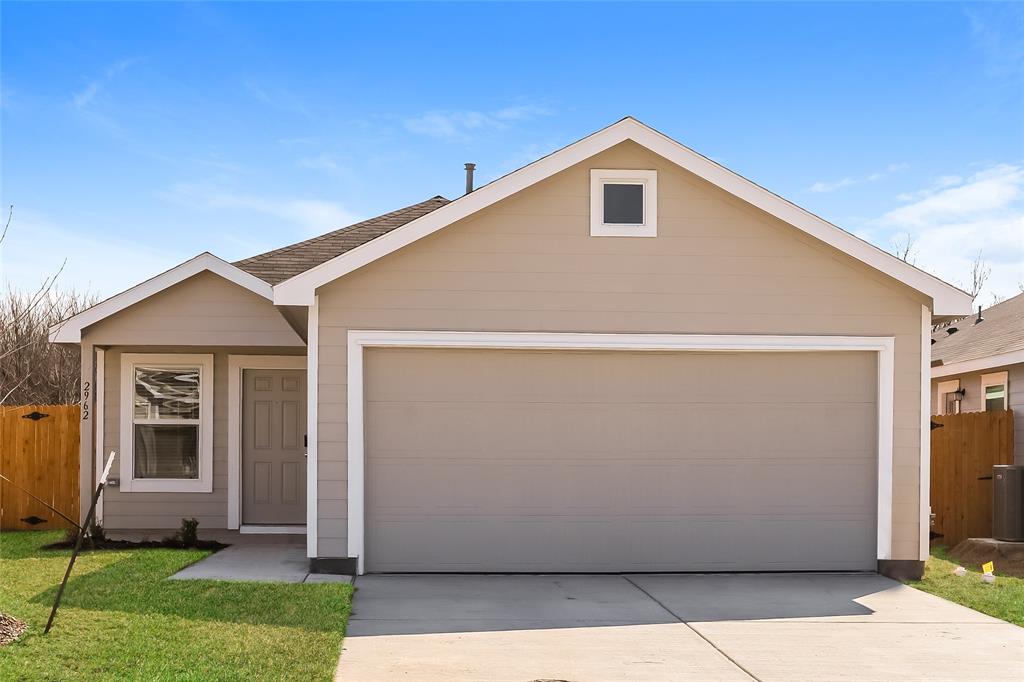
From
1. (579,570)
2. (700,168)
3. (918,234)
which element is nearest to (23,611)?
(579,570)

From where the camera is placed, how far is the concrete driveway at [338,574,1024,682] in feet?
21.3

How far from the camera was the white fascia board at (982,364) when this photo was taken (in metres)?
13.6

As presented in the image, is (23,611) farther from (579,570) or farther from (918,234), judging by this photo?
(918,234)

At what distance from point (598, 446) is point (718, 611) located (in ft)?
7.38

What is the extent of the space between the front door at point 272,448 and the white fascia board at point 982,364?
32.9ft

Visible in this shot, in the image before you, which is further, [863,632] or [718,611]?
[718,611]

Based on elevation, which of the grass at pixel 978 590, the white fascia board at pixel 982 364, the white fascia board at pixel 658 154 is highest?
the white fascia board at pixel 658 154

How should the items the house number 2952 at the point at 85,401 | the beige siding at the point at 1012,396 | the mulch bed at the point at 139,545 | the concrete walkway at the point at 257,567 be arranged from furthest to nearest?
the beige siding at the point at 1012,396 → the house number 2952 at the point at 85,401 → the mulch bed at the point at 139,545 → the concrete walkway at the point at 257,567

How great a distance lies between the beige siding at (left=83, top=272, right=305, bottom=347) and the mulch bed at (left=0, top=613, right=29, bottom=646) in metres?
5.44

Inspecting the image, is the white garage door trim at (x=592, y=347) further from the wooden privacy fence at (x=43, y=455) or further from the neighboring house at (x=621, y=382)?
the wooden privacy fence at (x=43, y=455)

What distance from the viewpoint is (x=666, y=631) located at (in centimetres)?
750

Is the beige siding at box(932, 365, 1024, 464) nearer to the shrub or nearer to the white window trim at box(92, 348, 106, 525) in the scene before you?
the shrub

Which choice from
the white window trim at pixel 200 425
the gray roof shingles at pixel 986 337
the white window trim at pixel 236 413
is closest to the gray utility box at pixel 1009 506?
the gray roof shingles at pixel 986 337

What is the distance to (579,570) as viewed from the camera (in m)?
9.84
